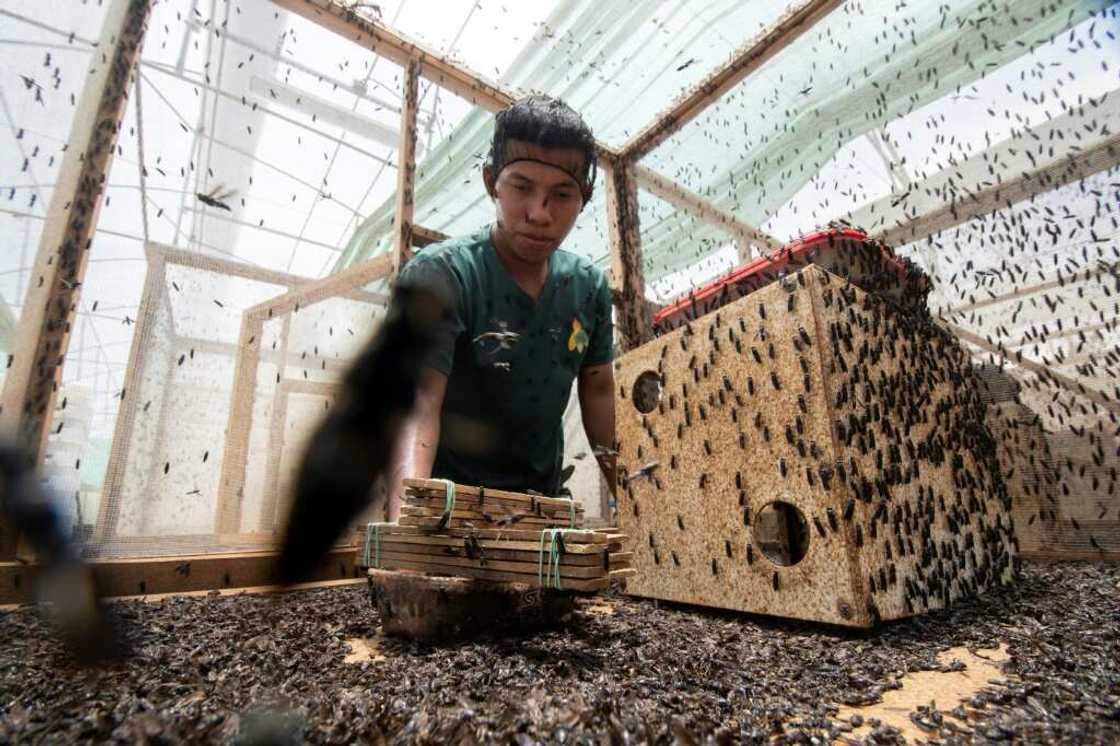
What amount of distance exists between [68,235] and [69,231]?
28mm

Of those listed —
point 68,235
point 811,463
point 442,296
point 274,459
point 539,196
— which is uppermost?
point 539,196

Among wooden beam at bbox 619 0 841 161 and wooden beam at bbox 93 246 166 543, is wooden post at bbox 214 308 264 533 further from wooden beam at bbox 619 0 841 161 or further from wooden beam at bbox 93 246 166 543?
wooden beam at bbox 619 0 841 161

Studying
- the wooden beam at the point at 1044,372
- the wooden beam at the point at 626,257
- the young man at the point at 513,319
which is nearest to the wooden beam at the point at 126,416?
the young man at the point at 513,319

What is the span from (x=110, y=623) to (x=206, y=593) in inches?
38.7

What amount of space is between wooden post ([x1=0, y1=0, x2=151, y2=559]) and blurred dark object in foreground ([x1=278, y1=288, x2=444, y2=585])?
4.96 ft

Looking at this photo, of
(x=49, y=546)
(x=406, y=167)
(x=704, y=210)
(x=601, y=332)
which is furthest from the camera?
(x=704, y=210)

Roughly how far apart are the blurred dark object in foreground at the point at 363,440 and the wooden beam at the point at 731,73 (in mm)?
3795

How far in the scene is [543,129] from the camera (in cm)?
306

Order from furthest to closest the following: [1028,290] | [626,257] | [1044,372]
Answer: [626,257], [1044,372], [1028,290]

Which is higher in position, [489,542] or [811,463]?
[811,463]

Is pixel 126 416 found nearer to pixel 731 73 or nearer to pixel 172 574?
pixel 172 574

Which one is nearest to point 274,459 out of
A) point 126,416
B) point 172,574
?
point 126,416

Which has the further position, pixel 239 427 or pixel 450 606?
pixel 239 427

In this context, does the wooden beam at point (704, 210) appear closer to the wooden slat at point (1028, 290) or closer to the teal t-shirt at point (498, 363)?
the wooden slat at point (1028, 290)
